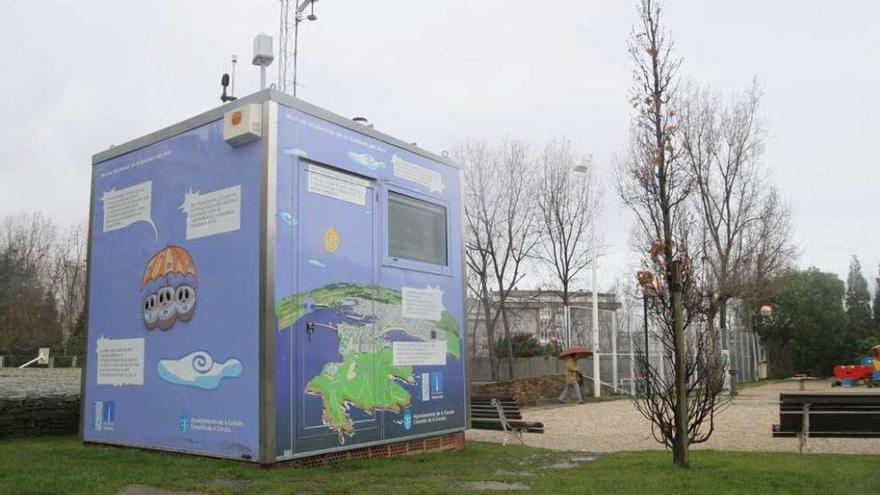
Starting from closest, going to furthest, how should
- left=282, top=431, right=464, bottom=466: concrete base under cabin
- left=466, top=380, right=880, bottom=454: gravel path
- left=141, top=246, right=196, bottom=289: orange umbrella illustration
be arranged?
1. left=282, top=431, right=464, bottom=466: concrete base under cabin
2. left=141, top=246, right=196, bottom=289: orange umbrella illustration
3. left=466, top=380, right=880, bottom=454: gravel path

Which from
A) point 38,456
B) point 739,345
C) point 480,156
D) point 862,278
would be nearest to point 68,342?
point 480,156

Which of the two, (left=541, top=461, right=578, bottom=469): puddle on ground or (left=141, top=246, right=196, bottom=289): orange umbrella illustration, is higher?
(left=141, top=246, right=196, bottom=289): orange umbrella illustration

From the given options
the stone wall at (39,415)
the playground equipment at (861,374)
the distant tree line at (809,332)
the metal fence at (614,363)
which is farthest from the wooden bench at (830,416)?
the distant tree line at (809,332)

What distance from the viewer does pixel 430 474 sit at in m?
7.87

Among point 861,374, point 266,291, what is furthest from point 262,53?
point 861,374

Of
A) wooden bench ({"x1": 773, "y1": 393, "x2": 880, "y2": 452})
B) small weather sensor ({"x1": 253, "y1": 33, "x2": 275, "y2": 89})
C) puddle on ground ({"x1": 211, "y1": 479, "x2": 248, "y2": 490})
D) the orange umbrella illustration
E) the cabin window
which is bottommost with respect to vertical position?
puddle on ground ({"x1": 211, "y1": 479, "x2": 248, "y2": 490})

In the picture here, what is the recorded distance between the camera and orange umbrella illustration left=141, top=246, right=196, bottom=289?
868cm

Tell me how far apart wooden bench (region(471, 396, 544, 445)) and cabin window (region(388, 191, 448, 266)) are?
2.89m

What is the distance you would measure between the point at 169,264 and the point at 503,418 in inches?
226

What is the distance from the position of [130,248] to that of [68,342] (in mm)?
37645

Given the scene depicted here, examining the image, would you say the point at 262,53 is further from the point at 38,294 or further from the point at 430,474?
the point at 38,294

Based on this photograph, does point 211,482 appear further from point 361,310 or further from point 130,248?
point 130,248

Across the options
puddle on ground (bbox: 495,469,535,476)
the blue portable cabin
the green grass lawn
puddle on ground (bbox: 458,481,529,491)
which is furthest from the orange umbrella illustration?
puddle on ground (bbox: 495,469,535,476)

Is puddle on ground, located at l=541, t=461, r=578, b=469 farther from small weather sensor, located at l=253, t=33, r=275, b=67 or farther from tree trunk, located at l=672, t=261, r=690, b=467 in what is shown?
small weather sensor, located at l=253, t=33, r=275, b=67
